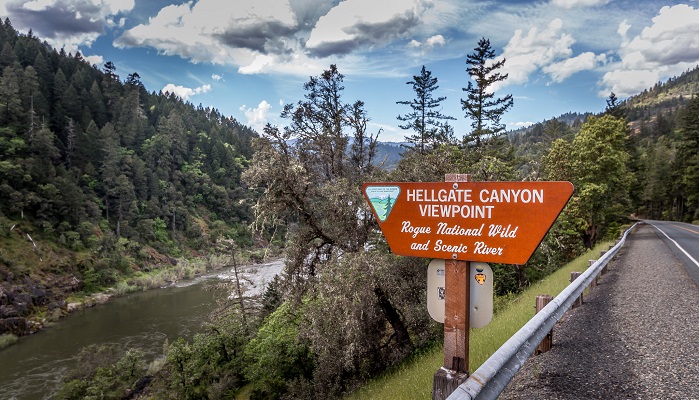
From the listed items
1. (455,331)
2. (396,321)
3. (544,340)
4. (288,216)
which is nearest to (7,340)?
(288,216)

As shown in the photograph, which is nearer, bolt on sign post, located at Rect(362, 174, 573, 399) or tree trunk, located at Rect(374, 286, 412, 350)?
bolt on sign post, located at Rect(362, 174, 573, 399)

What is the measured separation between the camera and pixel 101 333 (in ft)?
117

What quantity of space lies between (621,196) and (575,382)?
34.7 meters

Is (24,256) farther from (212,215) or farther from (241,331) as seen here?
(212,215)

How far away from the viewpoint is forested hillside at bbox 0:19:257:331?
51.9 m

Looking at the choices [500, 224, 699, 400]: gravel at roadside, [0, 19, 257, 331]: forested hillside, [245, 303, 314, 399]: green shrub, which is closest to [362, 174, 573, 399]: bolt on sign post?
[500, 224, 699, 400]: gravel at roadside

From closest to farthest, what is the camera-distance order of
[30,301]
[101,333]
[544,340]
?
[544,340], [101,333], [30,301]

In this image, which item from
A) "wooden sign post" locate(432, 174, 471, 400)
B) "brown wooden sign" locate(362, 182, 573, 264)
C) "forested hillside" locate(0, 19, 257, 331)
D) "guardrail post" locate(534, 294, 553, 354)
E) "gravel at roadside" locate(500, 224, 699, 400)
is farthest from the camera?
"forested hillside" locate(0, 19, 257, 331)

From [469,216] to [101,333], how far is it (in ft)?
141

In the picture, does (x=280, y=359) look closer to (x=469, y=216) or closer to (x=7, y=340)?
(x=469, y=216)

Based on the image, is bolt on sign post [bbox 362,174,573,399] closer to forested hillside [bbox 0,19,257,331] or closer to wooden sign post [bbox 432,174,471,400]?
wooden sign post [bbox 432,174,471,400]

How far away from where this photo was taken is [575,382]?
155 inches

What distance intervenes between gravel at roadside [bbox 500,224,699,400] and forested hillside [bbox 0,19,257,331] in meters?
49.2

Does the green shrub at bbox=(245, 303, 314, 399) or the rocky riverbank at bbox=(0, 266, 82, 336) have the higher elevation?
the green shrub at bbox=(245, 303, 314, 399)
